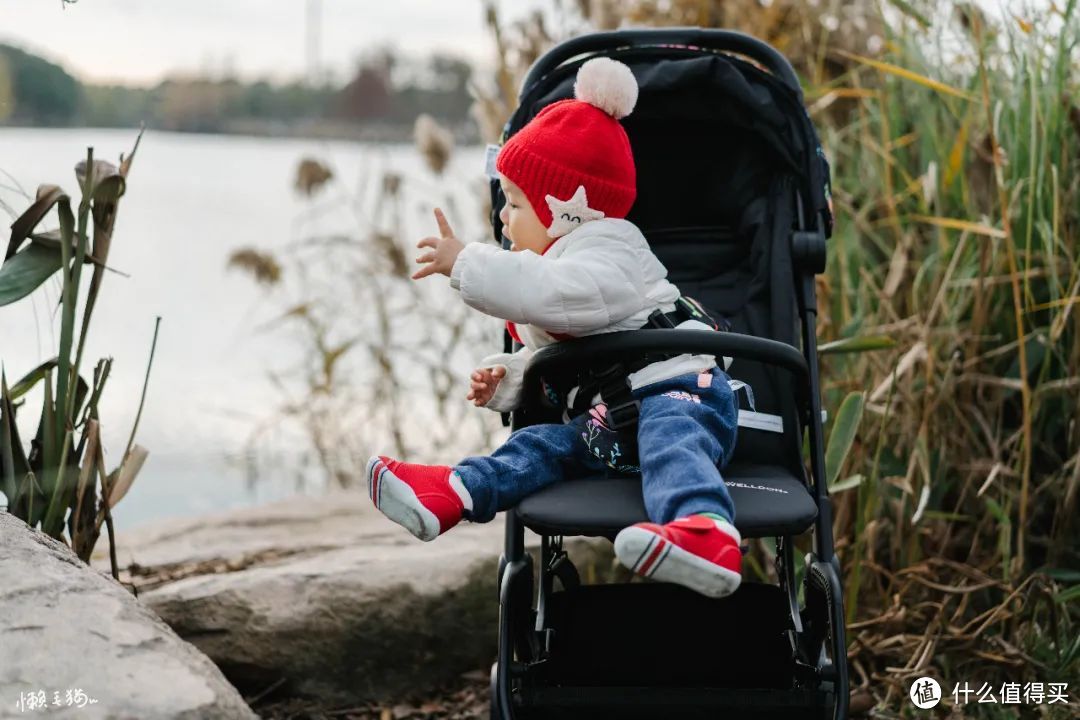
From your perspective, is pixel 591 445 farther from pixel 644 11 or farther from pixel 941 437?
pixel 644 11

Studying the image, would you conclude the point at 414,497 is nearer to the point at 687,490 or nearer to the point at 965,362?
the point at 687,490

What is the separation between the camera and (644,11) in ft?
13.6

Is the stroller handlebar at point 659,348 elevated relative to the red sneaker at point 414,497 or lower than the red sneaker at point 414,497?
elevated

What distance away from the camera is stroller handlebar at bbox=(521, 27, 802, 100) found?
266cm

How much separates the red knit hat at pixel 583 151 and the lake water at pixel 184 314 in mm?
898

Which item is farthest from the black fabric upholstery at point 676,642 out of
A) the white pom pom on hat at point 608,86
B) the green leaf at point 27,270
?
the green leaf at point 27,270

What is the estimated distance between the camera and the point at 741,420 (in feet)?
8.18

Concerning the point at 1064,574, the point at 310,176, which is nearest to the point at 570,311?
the point at 1064,574

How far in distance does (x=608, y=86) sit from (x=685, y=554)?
0.96 m

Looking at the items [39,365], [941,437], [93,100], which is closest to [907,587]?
[941,437]

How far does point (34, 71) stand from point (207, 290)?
11.9ft

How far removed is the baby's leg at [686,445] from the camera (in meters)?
1.94

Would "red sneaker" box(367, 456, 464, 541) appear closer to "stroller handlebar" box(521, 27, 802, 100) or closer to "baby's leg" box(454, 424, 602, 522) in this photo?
"baby's leg" box(454, 424, 602, 522)

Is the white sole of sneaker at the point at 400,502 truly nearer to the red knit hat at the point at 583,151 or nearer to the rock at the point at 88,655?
the rock at the point at 88,655
